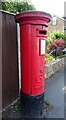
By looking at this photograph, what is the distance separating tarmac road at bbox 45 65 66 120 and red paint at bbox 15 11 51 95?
Answer: 65 centimetres

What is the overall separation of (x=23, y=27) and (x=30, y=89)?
1.25m

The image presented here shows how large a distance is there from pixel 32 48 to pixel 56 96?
1869mm

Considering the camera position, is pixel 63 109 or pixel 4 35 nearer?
pixel 4 35

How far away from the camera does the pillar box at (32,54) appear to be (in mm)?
2322

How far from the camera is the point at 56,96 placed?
360 cm

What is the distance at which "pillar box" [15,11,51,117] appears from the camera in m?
2.32

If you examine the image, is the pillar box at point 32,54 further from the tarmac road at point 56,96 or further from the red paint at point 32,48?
the tarmac road at point 56,96

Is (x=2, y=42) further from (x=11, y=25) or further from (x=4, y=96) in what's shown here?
(x=4, y=96)

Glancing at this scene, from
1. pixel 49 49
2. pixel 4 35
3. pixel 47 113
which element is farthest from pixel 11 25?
pixel 49 49

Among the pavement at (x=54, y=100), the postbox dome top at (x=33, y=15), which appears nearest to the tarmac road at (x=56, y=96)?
the pavement at (x=54, y=100)

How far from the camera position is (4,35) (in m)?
2.63

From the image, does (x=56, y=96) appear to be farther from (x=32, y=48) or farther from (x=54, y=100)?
(x=32, y=48)

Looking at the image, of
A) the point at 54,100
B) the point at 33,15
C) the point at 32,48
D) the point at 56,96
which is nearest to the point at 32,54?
the point at 32,48

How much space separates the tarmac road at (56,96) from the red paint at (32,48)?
650mm
